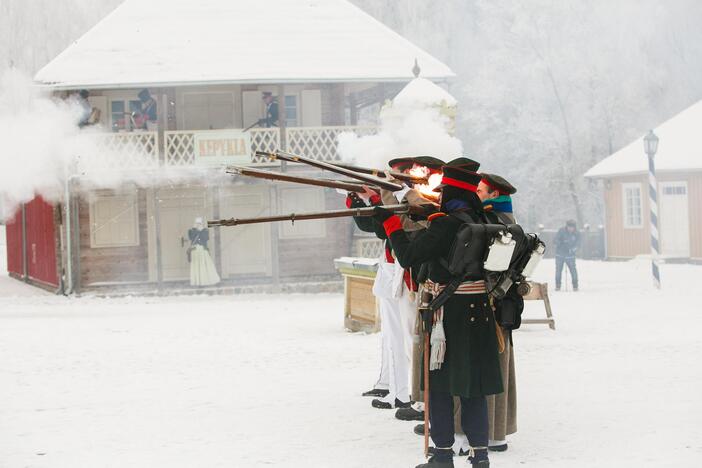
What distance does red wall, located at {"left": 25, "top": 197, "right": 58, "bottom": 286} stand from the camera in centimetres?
2473

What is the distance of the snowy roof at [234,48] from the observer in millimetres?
22797

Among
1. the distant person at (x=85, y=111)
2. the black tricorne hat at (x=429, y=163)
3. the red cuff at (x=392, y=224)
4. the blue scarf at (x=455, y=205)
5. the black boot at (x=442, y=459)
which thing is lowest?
the black boot at (x=442, y=459)

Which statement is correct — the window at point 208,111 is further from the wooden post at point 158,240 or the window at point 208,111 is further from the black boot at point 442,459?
the black boot at point 442,459

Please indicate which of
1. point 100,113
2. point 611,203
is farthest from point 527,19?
point 100,113

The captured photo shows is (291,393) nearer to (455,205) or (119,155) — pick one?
(455,205)

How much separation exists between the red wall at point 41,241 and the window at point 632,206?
15.7 metres

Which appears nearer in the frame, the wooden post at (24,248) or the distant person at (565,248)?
the distant person at (565,248)

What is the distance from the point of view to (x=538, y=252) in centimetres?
650

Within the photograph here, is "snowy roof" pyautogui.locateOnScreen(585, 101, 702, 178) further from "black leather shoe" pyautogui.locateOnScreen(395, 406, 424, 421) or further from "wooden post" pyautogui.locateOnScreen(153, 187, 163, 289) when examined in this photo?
"black leather shoe" pyautogui.locateOnScreen(395, 406, 424, 421)

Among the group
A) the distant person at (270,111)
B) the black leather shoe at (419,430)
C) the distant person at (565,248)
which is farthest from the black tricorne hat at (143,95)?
the black leather shoe at (419,430)

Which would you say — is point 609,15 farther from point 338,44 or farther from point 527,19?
point 338,44

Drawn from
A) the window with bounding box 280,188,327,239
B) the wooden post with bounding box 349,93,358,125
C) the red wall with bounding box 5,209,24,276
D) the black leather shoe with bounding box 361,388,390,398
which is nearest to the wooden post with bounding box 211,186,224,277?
the window with bounding box 280,188,327,239

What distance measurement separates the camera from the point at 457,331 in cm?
623

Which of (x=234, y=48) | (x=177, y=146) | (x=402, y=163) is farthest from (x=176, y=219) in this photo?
(x=402, y=163)
